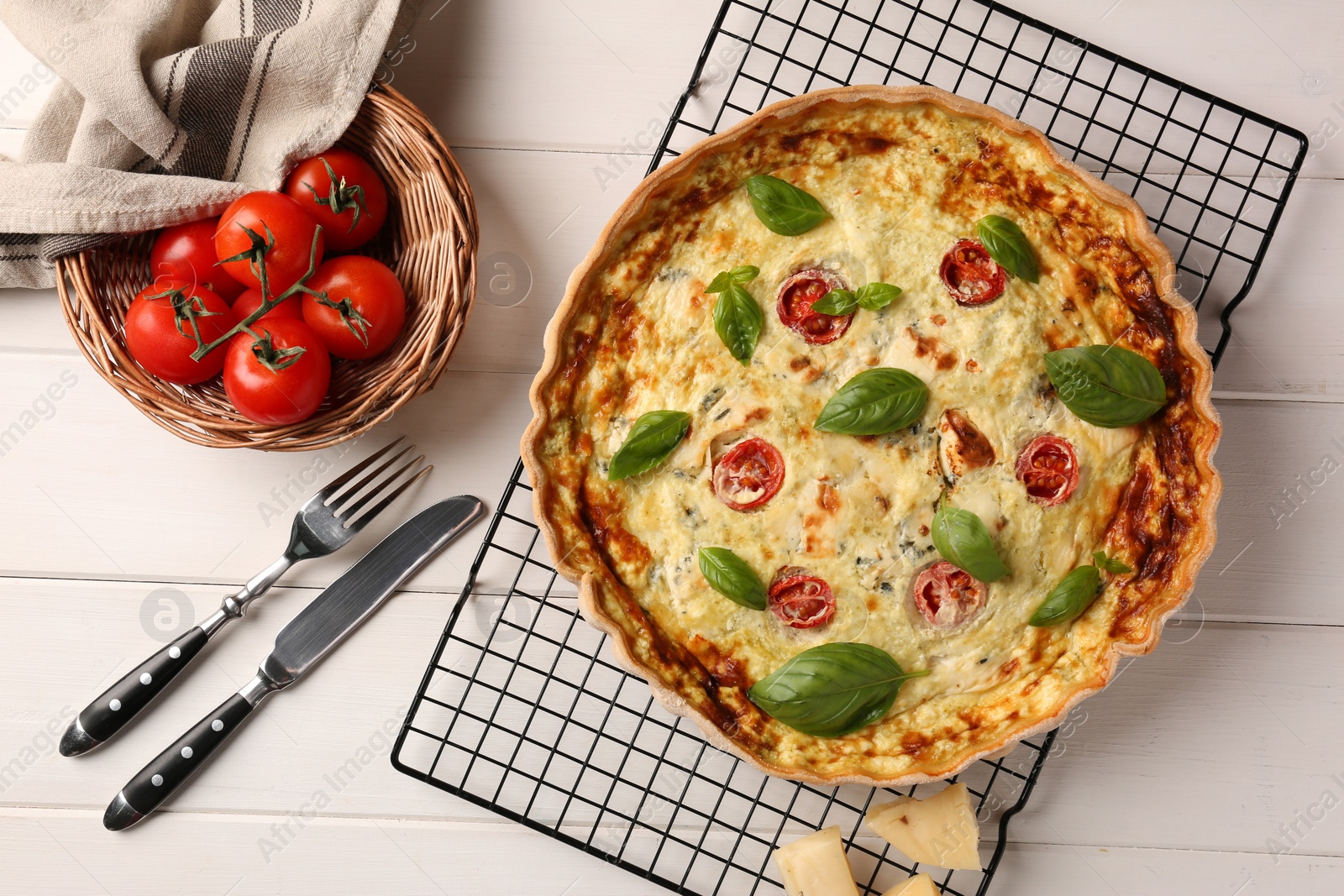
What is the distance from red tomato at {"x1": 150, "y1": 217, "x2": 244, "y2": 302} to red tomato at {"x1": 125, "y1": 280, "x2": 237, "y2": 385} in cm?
7

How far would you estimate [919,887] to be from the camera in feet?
7.59

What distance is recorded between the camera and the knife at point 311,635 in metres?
2.51

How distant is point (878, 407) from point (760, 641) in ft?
2.05

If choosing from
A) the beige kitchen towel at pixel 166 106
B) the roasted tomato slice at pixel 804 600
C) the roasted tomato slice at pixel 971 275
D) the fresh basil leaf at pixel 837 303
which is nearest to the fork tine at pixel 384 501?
the beige kitchen towel at pixel 166 106

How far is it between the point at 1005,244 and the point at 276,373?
170 cm

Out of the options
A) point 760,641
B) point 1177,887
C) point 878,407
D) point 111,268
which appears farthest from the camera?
point 1177,887

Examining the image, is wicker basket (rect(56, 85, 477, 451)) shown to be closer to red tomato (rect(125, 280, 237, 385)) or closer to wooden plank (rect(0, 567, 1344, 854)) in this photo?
red tomato (rect(125, 280, 237, 385))

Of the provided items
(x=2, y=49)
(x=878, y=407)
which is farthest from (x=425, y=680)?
(x=2, y=49)

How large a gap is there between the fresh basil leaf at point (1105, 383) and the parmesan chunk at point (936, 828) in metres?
1.01

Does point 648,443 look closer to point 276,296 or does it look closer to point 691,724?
point 691,724

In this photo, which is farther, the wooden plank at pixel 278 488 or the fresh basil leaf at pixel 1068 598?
the wooden plank at pixel 278 488

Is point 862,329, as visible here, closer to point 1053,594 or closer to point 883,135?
point 883,135

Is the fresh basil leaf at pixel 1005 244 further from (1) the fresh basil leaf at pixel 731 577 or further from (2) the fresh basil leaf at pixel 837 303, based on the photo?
(1) the fresh basil leaf at pixel 731 577

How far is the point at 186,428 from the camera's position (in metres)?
2.42
